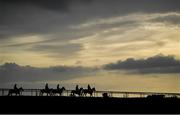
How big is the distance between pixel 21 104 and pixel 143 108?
1851 centimetres

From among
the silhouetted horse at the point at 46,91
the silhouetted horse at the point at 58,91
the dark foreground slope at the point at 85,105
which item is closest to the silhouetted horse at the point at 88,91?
the dark foreground slope at the point at 85,105

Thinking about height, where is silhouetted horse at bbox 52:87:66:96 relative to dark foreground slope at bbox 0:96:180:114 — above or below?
above

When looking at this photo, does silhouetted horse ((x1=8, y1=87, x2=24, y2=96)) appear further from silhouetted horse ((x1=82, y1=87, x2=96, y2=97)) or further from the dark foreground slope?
silhouetted horse ((x1=82, y1=87, x2=96, y2=97))

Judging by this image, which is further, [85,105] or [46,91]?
[85,105]

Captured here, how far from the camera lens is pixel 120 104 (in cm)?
9188

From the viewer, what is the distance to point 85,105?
89625 mm

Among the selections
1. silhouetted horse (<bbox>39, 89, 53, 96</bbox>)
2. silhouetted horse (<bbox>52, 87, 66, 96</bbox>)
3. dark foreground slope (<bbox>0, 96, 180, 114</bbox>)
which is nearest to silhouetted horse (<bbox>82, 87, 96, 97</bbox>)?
dark foreground slope (<bbox>0, 96, 180, 114</bbox>)

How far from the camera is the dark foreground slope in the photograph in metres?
86.9

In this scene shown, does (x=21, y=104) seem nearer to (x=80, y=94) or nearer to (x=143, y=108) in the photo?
(x=80, y=94)

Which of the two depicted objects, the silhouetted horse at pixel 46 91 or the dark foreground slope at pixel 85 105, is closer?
the dark foreground slope at pixel 85 105

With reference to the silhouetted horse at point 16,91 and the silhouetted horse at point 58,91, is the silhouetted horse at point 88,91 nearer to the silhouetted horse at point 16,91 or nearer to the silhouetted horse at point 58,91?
the silhouetted horse at point 58,91

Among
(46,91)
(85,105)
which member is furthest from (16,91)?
(85,105)

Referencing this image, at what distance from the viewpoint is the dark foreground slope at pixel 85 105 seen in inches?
3423

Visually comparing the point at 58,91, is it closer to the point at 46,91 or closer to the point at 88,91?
the point at 46,91
